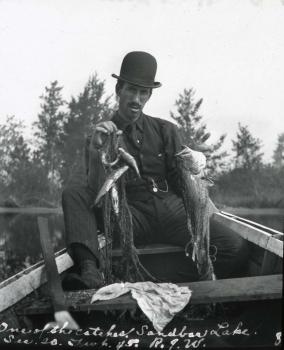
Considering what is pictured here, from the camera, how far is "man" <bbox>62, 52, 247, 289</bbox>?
10.9 ft

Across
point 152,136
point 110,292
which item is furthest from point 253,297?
point 152,136

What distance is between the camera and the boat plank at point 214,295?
2518 millimetres

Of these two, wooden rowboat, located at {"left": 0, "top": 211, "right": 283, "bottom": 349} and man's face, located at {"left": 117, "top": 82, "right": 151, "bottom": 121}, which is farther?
man's face, located at {"left": 117, "top": 82, "right": 151, "bottom": 121}

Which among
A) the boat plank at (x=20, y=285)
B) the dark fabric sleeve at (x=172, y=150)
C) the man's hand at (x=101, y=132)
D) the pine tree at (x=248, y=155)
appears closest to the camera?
the boat plank at (x=20, y=285)

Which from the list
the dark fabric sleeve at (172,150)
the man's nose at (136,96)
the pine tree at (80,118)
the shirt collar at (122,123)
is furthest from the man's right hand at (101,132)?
the pine tree at (80,118)

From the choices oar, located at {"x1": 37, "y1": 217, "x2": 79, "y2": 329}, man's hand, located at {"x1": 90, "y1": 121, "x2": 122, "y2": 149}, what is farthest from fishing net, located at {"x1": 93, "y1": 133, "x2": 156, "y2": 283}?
oar, located at {"x1": 37, "y1": 217, "x2": 79, "y2": 329}

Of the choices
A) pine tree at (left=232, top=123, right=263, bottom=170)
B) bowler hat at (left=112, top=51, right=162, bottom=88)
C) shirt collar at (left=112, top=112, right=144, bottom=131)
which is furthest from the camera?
pine tree at (left=232, top=123, right=263, bottom=170)

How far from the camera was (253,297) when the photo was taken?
98.9 inches

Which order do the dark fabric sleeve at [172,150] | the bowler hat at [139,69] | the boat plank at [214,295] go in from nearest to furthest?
the boat plank at [214,295] < the bowler hat at [139,69] < the dark fabric sleeve at [172,150]

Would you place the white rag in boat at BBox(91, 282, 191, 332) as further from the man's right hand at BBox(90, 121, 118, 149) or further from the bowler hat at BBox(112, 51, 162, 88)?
the bowler hat at BBox(112, 51, 162, 88)

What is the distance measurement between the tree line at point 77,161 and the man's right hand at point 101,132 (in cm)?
→ 1487

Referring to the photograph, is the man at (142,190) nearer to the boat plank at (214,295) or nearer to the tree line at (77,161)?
the boat plank at (214,295)

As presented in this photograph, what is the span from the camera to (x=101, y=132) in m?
3.54

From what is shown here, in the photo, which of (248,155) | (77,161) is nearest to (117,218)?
(77,161)
